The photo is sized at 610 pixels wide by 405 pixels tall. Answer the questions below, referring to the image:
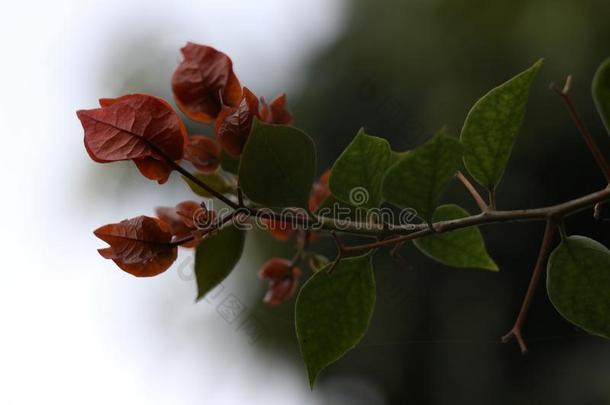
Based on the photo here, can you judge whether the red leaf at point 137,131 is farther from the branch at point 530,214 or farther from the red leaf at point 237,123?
the branch at point 530,214

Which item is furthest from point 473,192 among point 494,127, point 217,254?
point 217,254

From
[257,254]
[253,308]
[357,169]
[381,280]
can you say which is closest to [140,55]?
[257,254]

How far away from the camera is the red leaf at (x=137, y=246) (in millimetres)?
341

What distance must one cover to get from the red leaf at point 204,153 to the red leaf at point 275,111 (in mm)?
36

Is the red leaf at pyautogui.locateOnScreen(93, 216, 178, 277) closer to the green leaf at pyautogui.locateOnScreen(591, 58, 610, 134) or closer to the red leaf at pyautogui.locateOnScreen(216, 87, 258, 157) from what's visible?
the red leaf at pyautogui.locateOnScreen(216, 87, 258, 157)

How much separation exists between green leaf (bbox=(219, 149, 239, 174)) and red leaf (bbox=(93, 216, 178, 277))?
0.18 ft

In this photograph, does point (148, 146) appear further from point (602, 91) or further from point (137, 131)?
point (602, 91)

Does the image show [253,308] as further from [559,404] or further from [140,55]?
[140,55]

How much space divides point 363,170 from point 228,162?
93mm

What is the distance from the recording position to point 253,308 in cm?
140

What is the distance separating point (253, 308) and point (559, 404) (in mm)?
634

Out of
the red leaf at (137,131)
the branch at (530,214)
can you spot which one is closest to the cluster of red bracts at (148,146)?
the red leaf at (137,131)

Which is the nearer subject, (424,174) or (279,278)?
(424,174)

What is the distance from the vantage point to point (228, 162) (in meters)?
0.38
